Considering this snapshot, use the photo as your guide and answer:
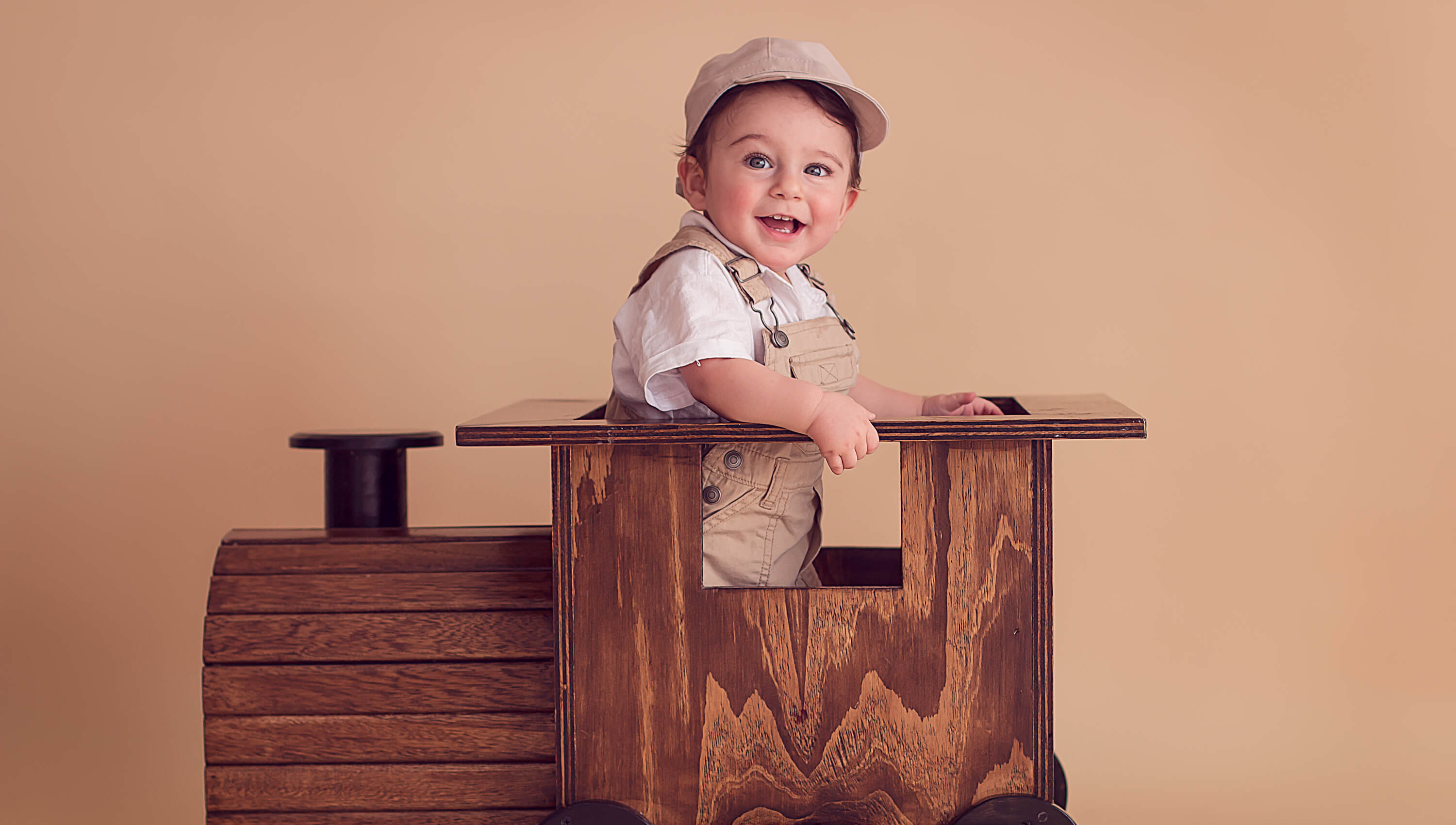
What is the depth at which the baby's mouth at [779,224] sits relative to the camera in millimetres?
1471

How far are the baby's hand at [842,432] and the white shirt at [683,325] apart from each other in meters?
0.15

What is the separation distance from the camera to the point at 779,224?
4.85ft

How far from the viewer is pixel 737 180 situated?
1438mm

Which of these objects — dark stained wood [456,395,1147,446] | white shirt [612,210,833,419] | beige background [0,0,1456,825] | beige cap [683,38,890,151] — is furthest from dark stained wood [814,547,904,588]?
beige background [0,0,1456,825]

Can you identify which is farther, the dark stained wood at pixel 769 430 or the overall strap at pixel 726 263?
the overall strap at pixel 726 263

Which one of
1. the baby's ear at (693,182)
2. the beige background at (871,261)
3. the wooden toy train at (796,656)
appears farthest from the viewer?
the beige background at (871,261)

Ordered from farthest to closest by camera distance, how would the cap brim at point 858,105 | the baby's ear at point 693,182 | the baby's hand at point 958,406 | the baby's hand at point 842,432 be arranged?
Answer: the baby's hand at point 958,406
the baby's ear at point 693,182
the cap brim at point 858,105
the baby's hand at point 842,432

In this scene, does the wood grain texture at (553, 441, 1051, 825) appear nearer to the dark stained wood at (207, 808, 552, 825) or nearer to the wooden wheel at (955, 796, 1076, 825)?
the wooden wheel at (955, 796, 1076, 825)

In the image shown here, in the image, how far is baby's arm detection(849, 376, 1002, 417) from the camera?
5.55 feet

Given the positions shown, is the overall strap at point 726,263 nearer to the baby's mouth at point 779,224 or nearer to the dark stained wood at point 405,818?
the baby's mouth at point 779,224

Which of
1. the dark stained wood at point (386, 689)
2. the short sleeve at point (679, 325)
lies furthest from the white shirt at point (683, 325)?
the dark stained wood at point (386, 689)

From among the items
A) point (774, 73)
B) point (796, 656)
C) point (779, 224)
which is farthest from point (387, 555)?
point (774, 73)

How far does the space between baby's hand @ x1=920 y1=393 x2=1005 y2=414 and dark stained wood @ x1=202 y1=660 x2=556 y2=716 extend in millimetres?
630

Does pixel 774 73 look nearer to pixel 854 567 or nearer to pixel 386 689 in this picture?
pixel 854 567
